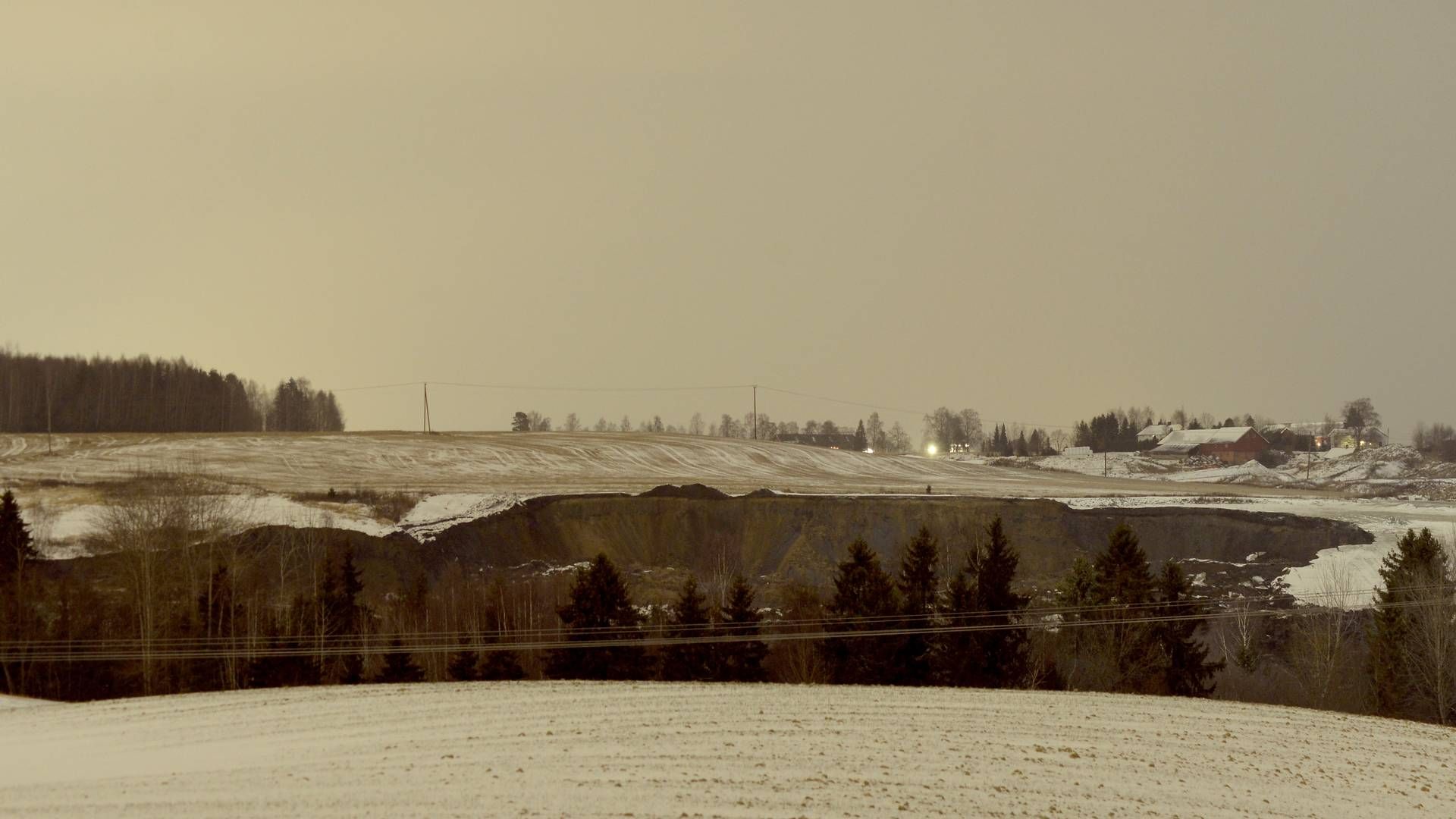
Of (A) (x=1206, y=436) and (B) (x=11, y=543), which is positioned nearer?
(B) (x=11, y=543)

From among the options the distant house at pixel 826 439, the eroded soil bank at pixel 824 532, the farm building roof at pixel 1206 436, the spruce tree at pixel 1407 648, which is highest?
the distant house at pixel 826 439

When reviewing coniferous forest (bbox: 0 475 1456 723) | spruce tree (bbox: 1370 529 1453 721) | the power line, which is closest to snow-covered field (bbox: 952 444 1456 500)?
spruce tree (bbox: 1370 529 1453 721)

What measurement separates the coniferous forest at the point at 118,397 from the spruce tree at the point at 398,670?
268ft

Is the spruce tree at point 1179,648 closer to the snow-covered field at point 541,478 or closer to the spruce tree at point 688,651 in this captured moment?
the spruce tree at point 688,651

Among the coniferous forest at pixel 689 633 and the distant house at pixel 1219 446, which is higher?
the distant house at pixel 1219 446

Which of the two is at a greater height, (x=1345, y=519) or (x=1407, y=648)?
(x=1345, y=519)

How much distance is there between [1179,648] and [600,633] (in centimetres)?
1854

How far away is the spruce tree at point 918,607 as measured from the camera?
34219 millimetres

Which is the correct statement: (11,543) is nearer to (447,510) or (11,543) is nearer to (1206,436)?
(447,510)

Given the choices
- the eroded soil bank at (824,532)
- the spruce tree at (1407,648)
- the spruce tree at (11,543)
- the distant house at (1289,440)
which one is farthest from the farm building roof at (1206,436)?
the spruce tree at (11,543)

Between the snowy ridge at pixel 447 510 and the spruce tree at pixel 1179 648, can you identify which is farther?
the snowy ridge at pixel 447 510

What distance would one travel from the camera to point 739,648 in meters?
33.8

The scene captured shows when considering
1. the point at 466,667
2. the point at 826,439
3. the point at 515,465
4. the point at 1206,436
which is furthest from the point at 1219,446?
the point at 466,667

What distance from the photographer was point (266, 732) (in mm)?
21750
